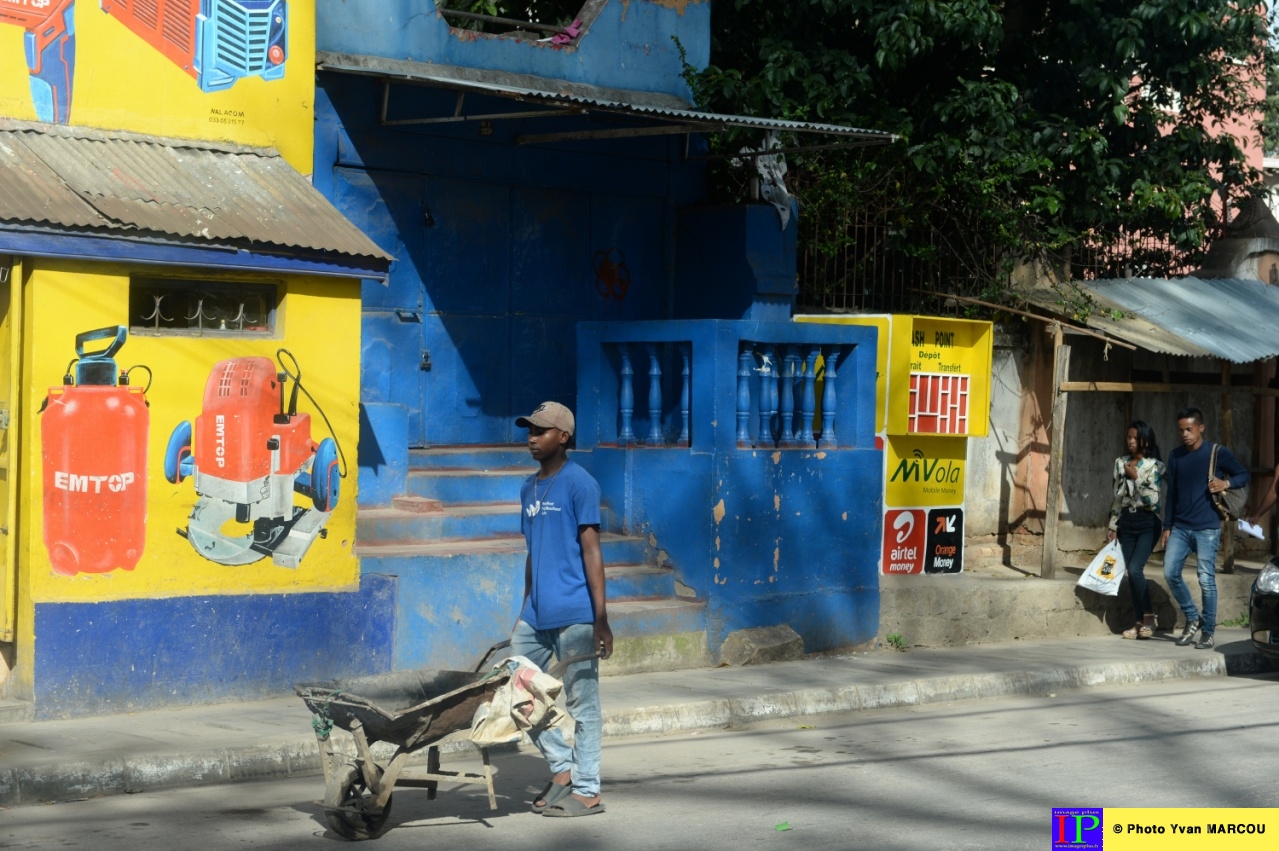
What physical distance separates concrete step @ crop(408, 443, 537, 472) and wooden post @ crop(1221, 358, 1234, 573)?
6.67 m

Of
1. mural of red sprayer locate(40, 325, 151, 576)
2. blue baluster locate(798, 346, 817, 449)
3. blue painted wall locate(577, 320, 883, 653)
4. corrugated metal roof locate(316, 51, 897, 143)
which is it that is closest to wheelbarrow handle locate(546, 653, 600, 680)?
mural of red sprayer locate(40, 325, 151, 576)

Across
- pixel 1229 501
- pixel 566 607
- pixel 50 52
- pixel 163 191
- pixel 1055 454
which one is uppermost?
pixel 50 52

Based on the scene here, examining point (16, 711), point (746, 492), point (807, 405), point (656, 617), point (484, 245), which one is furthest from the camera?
point (484, 245)

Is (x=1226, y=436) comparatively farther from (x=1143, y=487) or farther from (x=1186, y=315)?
(x=1143, y=487)

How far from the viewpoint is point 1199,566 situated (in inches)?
507

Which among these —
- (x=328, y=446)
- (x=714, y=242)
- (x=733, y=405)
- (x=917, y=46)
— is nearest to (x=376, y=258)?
(x=328, y=446)

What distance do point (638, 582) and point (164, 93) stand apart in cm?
442

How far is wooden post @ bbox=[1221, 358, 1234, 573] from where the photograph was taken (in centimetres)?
1475

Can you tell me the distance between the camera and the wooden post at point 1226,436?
48.4 feet

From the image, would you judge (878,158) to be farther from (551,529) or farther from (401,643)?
(551,529)

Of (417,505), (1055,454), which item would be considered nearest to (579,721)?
(417,505)

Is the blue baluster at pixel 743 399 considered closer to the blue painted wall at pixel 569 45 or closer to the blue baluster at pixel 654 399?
the blue baluster at pixel 654 399

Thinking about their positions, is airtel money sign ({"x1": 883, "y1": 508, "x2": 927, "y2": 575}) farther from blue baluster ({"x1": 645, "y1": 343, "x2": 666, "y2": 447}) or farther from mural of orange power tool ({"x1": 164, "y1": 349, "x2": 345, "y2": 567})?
mural of orange power tool ({"x1": 164, "y1": 349, "x2": 345, "y2": 567})

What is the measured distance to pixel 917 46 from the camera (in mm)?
13938
